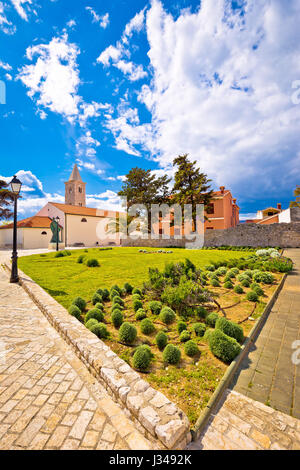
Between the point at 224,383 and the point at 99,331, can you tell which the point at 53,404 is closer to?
the point at 99,331

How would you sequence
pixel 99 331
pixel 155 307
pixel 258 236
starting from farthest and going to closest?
pixel 258 236
pixel 155 307
pixel 99 331

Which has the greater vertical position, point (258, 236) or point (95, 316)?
point (258, 236)

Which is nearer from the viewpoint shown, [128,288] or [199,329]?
[199,329]

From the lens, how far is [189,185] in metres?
26.5

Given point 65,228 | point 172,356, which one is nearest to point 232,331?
point 172,356

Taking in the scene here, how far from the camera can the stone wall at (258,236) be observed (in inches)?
806

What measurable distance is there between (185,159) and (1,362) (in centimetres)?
2764

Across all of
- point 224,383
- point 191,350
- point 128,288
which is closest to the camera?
point 224,383

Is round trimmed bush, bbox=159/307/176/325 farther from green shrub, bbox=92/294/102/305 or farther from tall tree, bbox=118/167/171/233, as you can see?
tall tree, bbox=118/167/171/233

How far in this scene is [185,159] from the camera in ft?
87.6

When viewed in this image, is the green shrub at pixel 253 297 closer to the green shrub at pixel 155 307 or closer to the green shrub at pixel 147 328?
the green shrub at pixel 155 307

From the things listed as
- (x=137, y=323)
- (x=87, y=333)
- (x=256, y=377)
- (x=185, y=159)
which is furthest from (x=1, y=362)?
(x=185, y=159)

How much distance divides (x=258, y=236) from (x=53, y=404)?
2418 cm

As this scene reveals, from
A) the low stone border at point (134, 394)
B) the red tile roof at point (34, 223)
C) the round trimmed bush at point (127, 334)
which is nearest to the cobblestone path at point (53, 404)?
the low stone border at point (134, 394)
